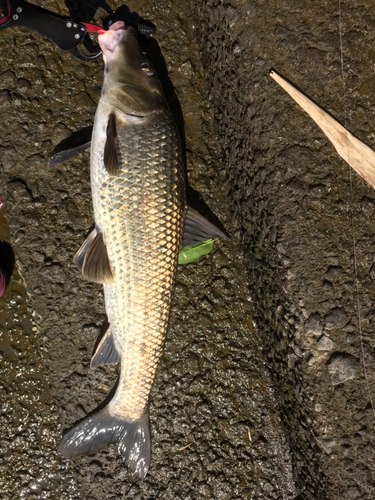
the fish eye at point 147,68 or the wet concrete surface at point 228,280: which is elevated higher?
the fish eye at point 147,68

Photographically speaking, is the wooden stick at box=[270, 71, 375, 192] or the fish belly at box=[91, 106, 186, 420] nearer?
the fish belly at box=[91, 106, 186, 420]

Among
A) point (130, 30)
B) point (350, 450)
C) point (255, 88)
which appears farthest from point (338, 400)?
point (130, 30)

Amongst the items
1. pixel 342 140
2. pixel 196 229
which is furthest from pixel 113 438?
pixel 342 140

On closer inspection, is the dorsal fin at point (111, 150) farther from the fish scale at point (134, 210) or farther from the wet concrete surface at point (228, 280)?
the wet concrete surface at point (228, 280)

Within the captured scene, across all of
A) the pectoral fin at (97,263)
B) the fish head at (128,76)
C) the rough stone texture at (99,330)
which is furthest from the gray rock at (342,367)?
the fish head at (128,76)

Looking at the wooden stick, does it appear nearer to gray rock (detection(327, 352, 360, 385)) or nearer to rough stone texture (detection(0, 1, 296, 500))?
rough stone texture (detection(0, 1, 296, 500))

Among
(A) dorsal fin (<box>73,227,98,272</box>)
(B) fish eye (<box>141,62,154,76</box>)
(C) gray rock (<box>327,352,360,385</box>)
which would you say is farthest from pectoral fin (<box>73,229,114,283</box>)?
(C) gray rock (<box>327,352,360,385</box>)

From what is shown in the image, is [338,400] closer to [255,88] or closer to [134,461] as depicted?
[134,461]
